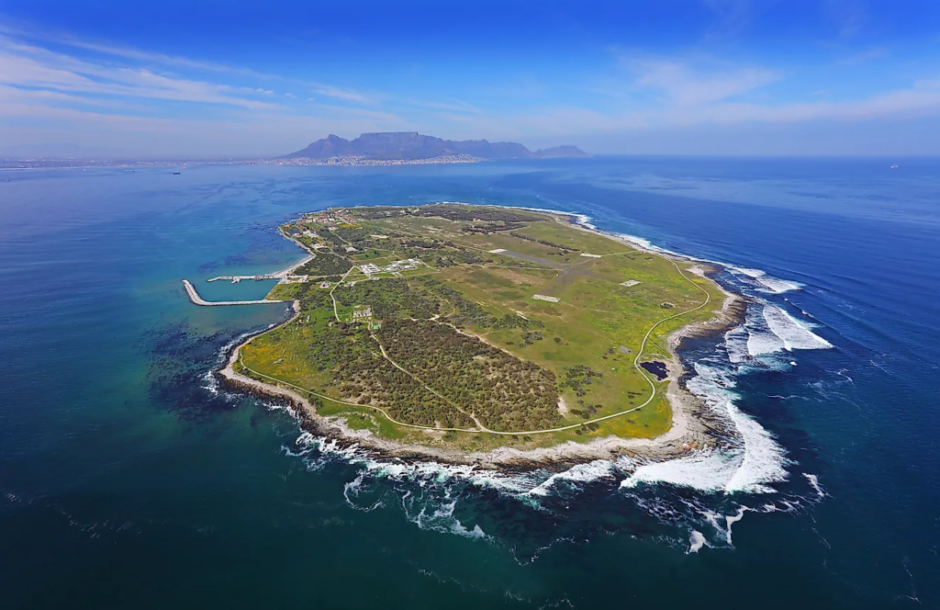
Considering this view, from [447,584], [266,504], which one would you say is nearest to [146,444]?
[266,504]

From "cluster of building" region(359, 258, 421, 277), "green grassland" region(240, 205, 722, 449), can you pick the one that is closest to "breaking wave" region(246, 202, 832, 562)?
"green grassland" region(240, 205, 722, 449)

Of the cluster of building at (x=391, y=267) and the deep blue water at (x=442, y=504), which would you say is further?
the cluster of building at (x=391, y=267)

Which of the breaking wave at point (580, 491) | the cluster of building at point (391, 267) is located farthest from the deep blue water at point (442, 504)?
the cluster of building at point (391, 267)

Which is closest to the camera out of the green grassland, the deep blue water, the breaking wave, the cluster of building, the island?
the deep blue water

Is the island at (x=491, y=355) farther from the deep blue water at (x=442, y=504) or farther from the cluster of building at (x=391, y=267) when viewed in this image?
the deep blue water at (x=442, y=504)

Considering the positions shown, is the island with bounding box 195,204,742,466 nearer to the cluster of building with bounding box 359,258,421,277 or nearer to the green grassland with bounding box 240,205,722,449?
the green grassland with bounding box 240,205,722,449

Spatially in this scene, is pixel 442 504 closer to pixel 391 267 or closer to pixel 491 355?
pixel 491 355
